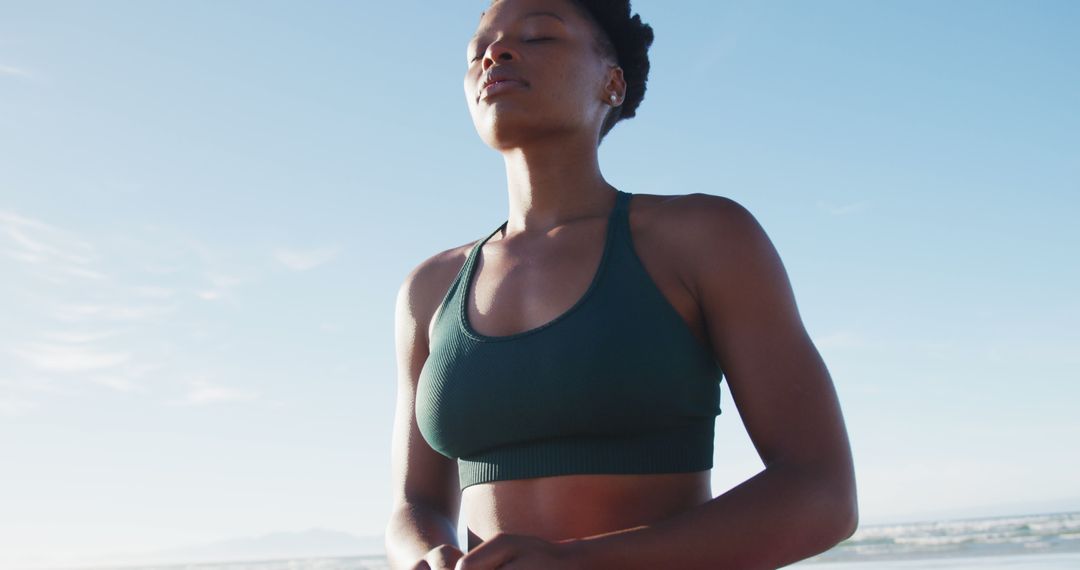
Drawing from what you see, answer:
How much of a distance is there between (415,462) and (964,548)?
47.4 feet

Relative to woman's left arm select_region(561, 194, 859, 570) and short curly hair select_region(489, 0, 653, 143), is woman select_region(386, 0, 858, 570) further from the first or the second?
short curly hair select_region(489, 0, 653, 143)

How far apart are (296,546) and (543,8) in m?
68.6

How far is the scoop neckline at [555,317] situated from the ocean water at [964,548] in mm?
7981

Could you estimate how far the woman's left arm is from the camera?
129cm

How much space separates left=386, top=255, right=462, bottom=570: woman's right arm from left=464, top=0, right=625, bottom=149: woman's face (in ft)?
1.07

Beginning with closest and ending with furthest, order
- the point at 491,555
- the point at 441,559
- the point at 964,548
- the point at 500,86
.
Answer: the point at 491,555 < the point at 441,559 < the point at 500,86 < the point at 964,548

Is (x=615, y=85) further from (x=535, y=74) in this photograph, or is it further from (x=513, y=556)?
(x=513, y=556)

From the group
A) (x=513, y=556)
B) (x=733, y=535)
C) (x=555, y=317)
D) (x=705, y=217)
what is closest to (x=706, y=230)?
(x=705, y=217)

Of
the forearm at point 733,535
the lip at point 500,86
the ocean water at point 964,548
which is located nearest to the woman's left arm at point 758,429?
the forearm at point 733,535

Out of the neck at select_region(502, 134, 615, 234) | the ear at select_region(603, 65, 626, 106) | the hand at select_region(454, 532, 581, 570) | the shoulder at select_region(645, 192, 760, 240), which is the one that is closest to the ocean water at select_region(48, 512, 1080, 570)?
the ear at select_region(603, 65, 626, 106)

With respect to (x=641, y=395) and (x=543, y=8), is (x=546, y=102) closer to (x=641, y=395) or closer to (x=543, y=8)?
(x=543, y=8)

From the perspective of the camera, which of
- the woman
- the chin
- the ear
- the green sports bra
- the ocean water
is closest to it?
the woman

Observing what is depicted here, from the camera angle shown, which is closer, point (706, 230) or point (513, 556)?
point (513, 556)

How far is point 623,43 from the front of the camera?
2.13 metres
